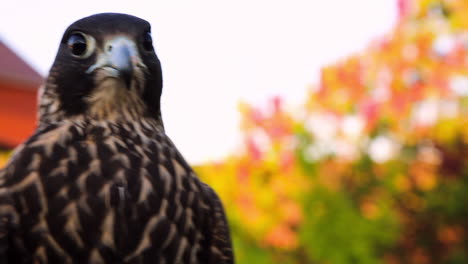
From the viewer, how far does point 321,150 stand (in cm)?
802

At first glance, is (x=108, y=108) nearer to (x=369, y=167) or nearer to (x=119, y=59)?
(x=119, y=59)

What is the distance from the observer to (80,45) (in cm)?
210

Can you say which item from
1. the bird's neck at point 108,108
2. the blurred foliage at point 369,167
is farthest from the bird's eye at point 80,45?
the blurred foliage at point 369,167

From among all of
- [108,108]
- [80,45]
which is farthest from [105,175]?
[80,45]

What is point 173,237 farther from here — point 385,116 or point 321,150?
point 385,116

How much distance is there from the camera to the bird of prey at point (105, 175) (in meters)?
1.82

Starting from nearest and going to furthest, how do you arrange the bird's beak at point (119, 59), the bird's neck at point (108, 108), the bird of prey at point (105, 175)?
the bird of prey at point (105, 175), the bird's beak at point (119, 59), the bird's neck at point (108, 108)

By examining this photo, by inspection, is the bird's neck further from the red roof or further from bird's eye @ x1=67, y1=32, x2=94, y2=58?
the red roof

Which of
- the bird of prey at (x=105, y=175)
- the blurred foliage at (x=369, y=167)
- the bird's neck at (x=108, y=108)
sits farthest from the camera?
the blurred foliage at (x=369, y=167)

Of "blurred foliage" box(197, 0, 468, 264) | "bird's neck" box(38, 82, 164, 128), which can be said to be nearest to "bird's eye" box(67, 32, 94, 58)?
"bird's neck" box(38, 82, 164, 128)

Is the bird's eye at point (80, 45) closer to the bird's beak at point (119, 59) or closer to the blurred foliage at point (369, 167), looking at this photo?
the bird's beak at point (119, 59)

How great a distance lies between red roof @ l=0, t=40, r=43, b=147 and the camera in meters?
9.16

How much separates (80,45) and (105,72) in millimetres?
137

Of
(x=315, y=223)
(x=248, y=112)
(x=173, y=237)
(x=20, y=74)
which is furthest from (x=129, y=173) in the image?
(x=20, y=74)
